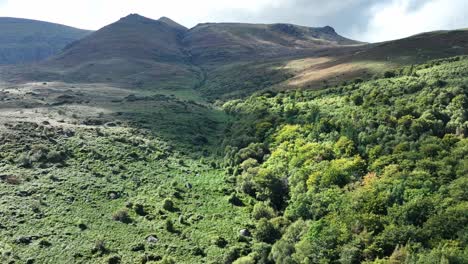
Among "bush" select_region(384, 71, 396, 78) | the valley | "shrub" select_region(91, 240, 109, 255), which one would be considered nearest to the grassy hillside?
"shrub" select_region(91, 240, 109, 255)

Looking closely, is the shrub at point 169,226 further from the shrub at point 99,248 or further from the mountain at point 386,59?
the mountain at point 386,59

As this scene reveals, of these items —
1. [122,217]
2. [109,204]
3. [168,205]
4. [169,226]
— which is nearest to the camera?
[169,226]

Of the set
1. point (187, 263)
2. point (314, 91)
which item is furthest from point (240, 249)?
point (314, 91)

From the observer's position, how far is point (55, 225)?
51.0m

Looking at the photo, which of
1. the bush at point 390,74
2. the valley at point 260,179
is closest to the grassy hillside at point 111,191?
the valley at point 260,179

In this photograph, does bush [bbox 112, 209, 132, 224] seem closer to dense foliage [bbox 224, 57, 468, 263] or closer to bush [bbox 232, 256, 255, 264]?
bush [bbox 232, 256, 255, 264]

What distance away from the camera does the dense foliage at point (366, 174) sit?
128ft

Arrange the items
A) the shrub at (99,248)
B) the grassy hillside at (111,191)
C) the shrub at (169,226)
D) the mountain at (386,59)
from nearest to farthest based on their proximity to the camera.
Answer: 1. the shrub at (99,248)
2. the grassy hillside at (111,191)
3. the shrub at (169,226)
4. the mountain at (386,59)

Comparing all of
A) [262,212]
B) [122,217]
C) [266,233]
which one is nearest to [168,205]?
[122,217]

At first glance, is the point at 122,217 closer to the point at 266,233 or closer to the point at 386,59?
the point at 266,233

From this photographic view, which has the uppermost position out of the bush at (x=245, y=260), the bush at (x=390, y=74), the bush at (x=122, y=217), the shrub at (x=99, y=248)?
the bush at (x=390, y=74)

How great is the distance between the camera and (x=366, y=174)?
167ft

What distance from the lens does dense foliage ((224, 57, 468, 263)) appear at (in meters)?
39.0

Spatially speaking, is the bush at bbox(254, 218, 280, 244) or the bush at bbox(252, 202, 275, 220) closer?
the bush at bbox(254, 218, 280, 244)
